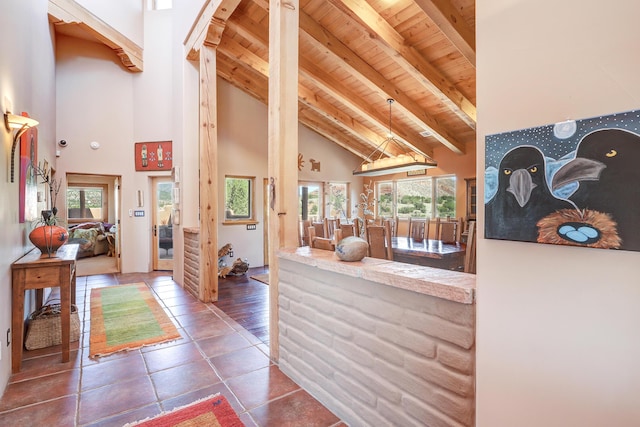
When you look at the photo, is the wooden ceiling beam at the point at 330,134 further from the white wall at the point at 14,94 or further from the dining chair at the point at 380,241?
the white wall at the point at 14,94

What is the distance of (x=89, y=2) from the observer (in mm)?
5020

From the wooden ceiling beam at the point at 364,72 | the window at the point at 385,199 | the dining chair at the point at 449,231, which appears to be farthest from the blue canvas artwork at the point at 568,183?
the window at the point at 385,199

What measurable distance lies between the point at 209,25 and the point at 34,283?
3.16 metres

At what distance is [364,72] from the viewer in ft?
15.0

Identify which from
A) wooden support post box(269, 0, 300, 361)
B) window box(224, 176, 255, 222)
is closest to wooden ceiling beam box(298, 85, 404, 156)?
window box(224, 176, 255, 222)

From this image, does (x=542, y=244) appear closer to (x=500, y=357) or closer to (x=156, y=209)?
(x=500, y=357)

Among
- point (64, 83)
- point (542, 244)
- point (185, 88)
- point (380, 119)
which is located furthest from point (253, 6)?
point (542, 244)

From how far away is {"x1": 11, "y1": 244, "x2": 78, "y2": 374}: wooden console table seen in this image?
7.44 feet

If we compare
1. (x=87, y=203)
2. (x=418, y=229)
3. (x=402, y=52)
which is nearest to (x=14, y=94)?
(x=402, y=52)

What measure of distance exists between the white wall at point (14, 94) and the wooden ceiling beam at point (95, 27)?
110 centimetres

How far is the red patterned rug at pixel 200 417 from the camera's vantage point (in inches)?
66.7

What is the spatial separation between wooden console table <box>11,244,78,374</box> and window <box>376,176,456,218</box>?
6.07 m

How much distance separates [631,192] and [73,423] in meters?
2.57

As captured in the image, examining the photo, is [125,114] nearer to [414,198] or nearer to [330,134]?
[330,134]
